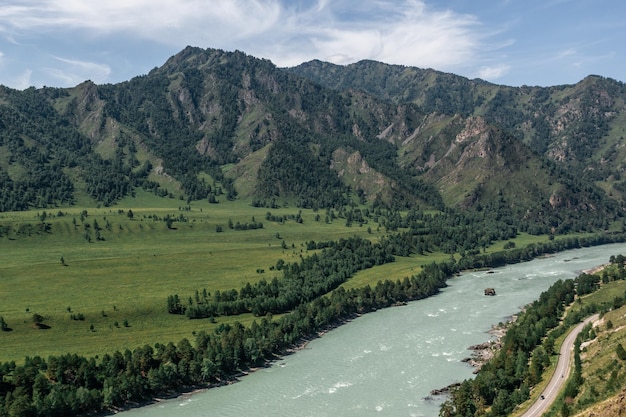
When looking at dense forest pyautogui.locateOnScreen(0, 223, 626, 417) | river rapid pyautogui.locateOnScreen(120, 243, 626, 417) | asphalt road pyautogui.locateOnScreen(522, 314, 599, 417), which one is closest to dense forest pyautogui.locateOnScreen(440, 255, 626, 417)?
dense forest pyautogui.locateOnScreen(0, 223, 626, 417)

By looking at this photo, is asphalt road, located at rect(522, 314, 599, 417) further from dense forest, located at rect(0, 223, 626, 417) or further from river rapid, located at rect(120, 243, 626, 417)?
river rapid, located at rect(120, 243, 626, 417)

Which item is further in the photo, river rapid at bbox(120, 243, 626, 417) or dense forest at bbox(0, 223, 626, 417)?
river rapid at bbox(120, 243, 626, 417)

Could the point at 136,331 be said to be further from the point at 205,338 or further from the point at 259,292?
the point at 259,292

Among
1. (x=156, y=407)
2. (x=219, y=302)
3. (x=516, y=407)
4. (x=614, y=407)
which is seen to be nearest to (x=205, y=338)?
(x=156, y=407)

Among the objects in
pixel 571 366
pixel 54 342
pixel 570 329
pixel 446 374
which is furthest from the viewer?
pixel 54 342

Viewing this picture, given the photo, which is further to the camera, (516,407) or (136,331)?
(136,331)

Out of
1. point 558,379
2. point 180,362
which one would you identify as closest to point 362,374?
point 180,362

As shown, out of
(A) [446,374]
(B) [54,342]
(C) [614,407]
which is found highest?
(C) [614,407]
